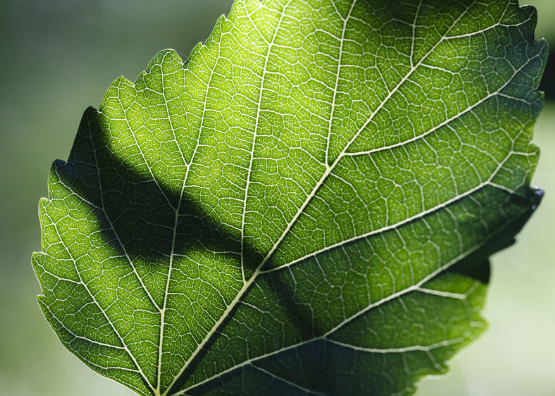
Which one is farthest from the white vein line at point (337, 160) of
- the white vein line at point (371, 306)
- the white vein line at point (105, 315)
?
the white vein line at point (105, 315)

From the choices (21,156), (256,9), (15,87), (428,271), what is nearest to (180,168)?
(256,9)

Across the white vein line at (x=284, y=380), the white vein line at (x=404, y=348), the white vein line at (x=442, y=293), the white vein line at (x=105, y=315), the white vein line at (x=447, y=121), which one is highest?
the white vein line at (x=447, y=121)

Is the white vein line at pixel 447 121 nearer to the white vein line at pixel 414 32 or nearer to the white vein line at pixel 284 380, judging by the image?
the white vein line at pixel 414 32

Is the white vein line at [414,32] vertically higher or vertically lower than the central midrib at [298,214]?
higher

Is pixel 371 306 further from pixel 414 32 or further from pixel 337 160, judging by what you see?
pixel 414 32

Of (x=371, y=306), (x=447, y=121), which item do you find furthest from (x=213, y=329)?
(x=447, y=121)

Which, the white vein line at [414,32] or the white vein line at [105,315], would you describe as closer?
the white vein line at [414,32]

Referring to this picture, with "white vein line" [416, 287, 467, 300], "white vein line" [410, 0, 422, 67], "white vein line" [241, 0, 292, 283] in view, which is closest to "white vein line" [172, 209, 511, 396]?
"white vein line" [416, 287, 467, 300]

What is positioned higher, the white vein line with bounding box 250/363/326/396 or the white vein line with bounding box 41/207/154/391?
the white vein line with bounding box 250/363/326/396

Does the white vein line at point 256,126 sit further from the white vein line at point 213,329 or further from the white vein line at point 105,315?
the white vein line at point 105,315

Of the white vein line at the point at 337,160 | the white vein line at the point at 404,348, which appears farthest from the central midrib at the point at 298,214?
the white vein line at the point at 404,348

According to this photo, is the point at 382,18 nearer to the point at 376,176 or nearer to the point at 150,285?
the point at 376,176

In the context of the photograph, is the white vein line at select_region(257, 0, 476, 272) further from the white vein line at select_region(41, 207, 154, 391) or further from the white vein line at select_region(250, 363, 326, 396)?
the white vein line at select_region(41, 207, 154, 391)
